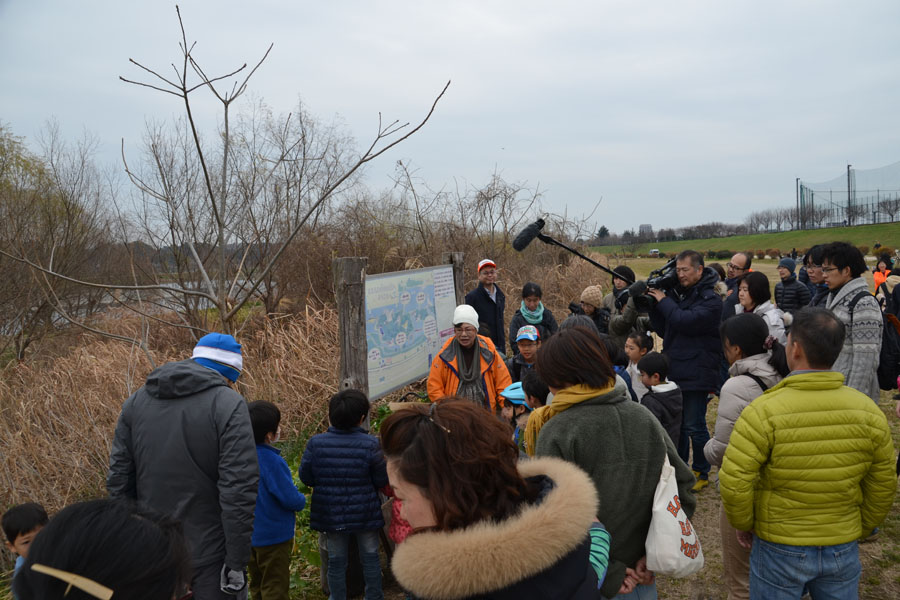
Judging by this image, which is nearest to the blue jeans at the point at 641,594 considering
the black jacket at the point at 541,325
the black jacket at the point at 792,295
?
the black jacket at the point at 541,325

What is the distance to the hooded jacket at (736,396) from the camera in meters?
2.98

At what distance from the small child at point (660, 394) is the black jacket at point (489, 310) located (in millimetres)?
2241

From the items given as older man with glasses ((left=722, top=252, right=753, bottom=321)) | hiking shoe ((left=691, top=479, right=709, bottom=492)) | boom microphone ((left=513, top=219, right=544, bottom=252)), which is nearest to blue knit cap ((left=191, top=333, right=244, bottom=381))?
boom microphone ((left=513, top=219, right=544, bottom=252))

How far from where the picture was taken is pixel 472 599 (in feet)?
3.89

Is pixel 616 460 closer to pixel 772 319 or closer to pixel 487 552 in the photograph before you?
pixel 487 552

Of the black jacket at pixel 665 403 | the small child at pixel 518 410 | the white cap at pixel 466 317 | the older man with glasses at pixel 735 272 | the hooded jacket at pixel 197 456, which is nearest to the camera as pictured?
the hooded jacket at pixel 197 456

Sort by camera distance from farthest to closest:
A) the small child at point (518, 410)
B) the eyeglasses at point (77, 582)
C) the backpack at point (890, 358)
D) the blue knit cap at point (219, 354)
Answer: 1. the backpack at point (890, 358)
2. the small child at point (518, 410)
3. the blue knit cap at point (219, 354)
4. the eyeglasses at point (77, 582)

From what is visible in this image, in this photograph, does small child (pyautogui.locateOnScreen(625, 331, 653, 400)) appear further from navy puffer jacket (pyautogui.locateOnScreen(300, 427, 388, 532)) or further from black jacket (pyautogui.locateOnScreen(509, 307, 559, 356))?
navy puffer jacket (pyautogui.locateOnScreen(300, 427, 388, 532))

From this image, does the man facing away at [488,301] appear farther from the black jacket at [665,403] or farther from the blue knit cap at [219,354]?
the blue knit cap at [219,354]

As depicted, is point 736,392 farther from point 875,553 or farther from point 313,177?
point 313,177

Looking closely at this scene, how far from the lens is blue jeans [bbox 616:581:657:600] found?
87.0 inches

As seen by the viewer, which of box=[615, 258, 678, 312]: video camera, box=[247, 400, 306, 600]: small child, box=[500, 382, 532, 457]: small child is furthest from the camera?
box=[615, 258, 678, 312]: video camera

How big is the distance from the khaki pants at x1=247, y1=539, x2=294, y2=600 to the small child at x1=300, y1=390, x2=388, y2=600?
24cm

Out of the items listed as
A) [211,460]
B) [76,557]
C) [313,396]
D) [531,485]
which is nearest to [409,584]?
[531,485]
